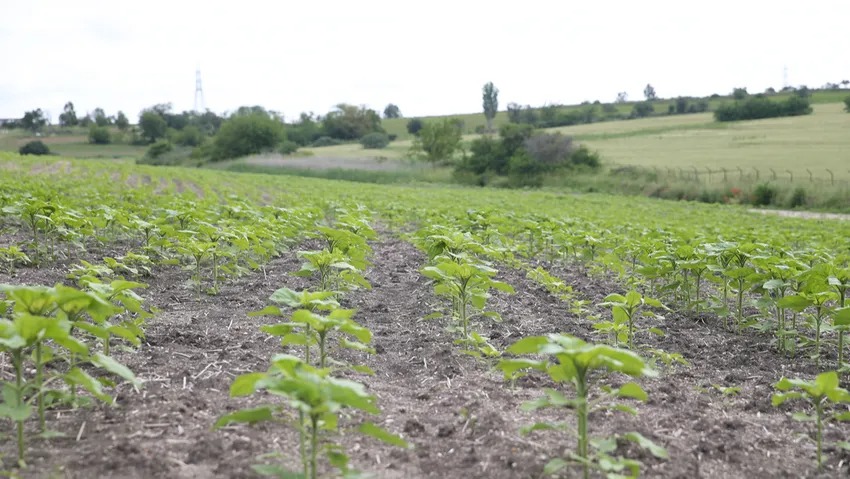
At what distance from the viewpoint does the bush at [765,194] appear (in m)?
33.9

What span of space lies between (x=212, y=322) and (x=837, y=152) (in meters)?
49.1

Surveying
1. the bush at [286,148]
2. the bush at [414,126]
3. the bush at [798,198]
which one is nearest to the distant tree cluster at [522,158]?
the bush at [798,198]

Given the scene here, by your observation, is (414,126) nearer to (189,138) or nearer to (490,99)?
(490,99)

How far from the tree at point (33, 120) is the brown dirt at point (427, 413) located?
114756mm

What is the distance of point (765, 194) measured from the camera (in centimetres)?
3406

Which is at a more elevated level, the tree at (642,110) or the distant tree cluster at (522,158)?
the tree at (642,110)

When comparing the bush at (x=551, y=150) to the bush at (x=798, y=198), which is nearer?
the bush at (x=798, y=198)

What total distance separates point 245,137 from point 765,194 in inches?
2529

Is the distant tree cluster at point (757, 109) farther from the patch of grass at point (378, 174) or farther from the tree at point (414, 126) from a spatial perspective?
the tree at point (414, 126)

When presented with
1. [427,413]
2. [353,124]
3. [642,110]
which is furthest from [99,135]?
[427,413]

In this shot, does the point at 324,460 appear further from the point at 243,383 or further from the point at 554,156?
the point at 554,156

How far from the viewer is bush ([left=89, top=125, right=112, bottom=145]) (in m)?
93.7

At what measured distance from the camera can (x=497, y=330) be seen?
6.20 meters

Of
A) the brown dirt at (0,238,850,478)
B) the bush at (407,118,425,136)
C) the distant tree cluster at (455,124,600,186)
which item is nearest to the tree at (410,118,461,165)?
the distant tree cluster at (455,124,600,186)
